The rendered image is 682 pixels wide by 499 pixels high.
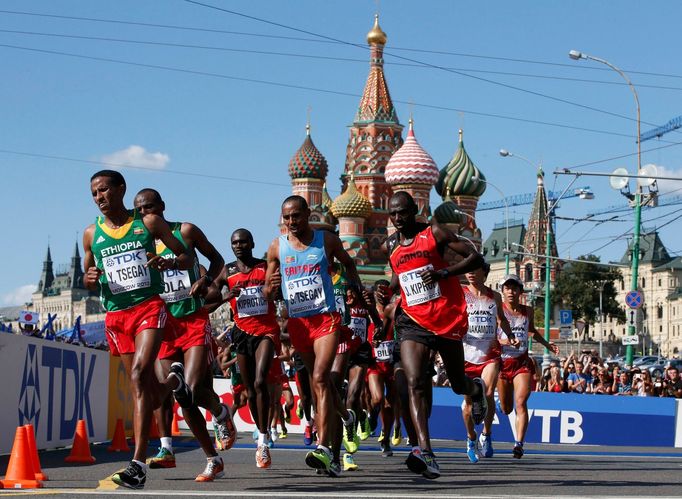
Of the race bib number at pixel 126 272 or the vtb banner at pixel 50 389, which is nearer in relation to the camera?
the race bib number at pixel 126 272

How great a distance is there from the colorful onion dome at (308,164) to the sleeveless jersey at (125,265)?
105 meters

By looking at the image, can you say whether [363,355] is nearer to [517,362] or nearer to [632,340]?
[517,362]

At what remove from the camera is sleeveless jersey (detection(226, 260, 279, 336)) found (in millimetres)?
12336

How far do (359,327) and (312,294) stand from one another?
4.24m

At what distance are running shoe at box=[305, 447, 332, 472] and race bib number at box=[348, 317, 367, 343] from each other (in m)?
4.57

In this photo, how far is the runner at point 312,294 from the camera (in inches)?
392

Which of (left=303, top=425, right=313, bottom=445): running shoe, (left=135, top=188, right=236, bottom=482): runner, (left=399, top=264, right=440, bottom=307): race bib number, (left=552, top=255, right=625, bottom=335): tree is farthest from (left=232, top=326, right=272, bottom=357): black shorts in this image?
(left=552, top=255, right=625, bottom=335): tree

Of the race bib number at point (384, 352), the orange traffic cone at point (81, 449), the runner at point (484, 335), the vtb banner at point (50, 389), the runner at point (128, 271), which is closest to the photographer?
the runner at point (128, 271)

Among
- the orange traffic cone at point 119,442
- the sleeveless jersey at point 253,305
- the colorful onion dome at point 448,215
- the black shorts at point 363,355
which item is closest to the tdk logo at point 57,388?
the orange traffic cone at point 119,442

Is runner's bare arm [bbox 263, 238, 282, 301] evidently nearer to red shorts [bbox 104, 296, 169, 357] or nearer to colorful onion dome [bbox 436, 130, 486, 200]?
red shorts [bbox 104, 296, 169, 357]

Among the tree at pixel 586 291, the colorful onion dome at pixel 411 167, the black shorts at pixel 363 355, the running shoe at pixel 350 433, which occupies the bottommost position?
the running shoe at pixel 350 433

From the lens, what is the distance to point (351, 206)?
351 ft

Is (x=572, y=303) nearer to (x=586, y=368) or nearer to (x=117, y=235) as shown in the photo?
(x=586, y=368)

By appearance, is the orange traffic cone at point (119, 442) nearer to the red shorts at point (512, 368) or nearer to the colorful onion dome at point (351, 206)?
the red shorts at point (512, 368)
